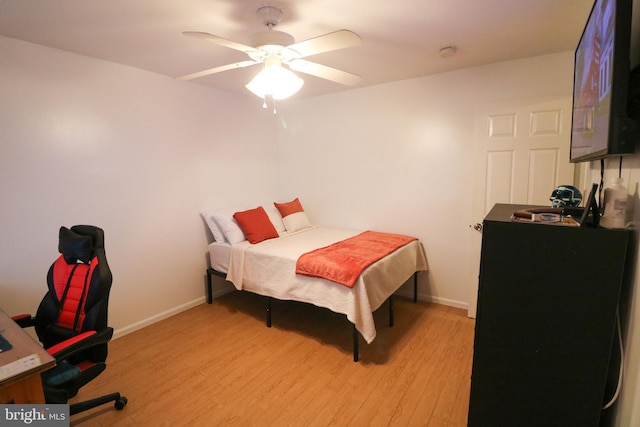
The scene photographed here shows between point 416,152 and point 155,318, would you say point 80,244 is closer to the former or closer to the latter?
point 155,318

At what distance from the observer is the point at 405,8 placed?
1.75 m

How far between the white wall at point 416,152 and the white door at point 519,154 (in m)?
0.11

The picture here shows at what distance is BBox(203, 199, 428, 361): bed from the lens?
2266 mm

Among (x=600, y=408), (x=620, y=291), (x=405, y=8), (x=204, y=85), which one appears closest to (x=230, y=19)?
(x=405, y=8)

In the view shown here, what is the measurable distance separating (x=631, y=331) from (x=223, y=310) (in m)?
3.08

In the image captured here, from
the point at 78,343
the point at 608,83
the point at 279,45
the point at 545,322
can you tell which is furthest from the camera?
the point at 279,45

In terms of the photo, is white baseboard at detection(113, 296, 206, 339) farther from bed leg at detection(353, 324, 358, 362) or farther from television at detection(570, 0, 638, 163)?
television at detection(570, 0, 638, 163)

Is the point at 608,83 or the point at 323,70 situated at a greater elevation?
the point at 323,70

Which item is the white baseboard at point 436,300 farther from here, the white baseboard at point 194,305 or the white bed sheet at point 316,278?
the white bed sheet at point 316,278

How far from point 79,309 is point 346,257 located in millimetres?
1758

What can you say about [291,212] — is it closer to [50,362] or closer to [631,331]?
[50,362]

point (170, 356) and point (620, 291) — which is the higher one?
point (620, 291)

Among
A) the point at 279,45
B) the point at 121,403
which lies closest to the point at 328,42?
the point at 279,45

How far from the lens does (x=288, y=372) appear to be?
2.21 m
